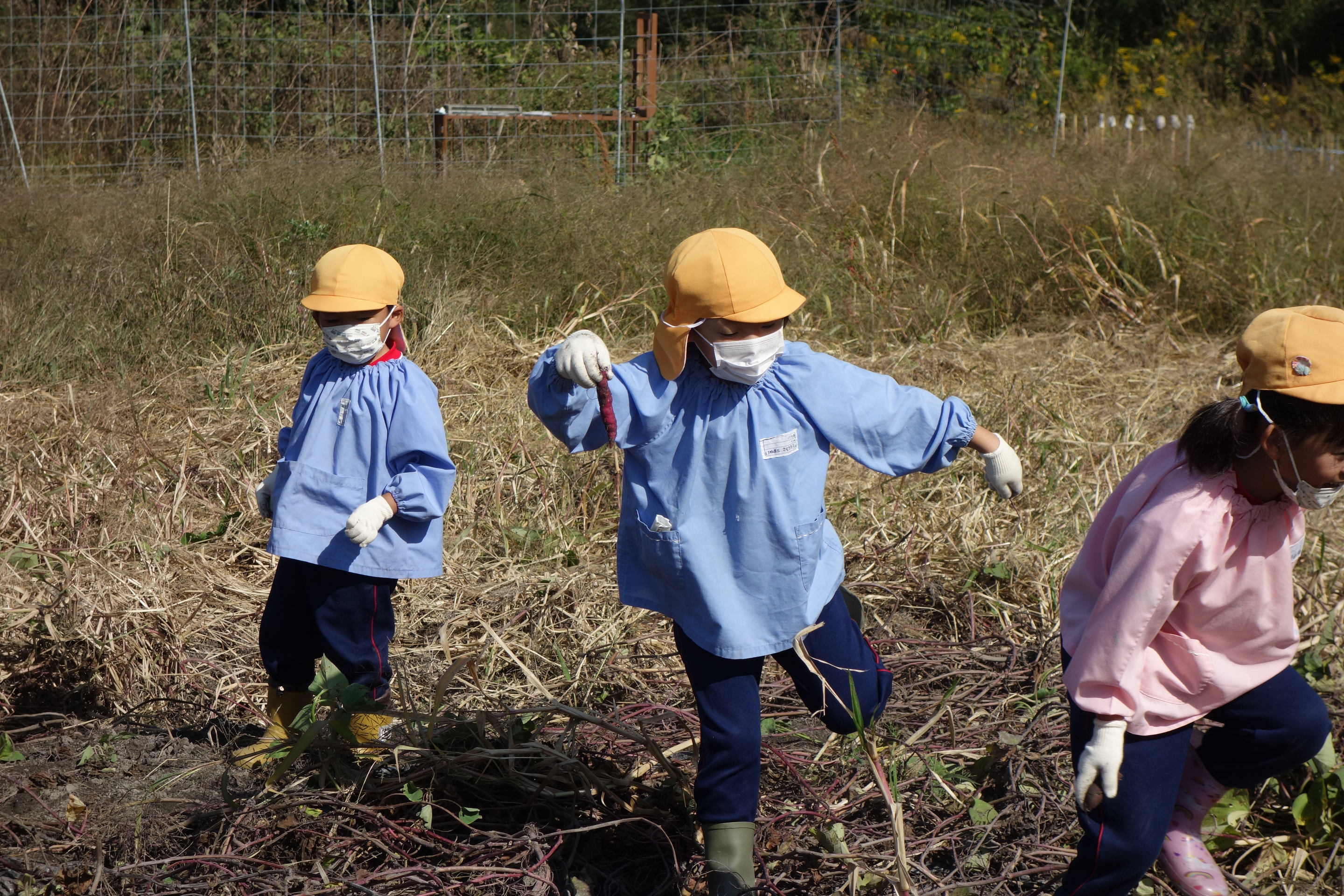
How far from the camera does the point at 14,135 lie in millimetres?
7090

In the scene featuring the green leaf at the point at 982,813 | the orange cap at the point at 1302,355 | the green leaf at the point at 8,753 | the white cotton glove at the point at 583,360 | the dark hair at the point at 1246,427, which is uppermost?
the orange cap at the point at 1302,355

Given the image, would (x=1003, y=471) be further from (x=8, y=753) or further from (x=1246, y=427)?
(x=8, y=753)

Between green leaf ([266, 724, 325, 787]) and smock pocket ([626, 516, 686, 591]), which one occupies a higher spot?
smock pocket ([626, 516, 686, 591])

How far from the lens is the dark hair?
5.70 feet

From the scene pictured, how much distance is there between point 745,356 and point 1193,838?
52.2 inches

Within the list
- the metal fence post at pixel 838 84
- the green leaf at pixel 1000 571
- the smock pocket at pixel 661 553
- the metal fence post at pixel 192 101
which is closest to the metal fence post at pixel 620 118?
the metal fence post at pixel 838 84

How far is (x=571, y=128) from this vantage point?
25.1ft

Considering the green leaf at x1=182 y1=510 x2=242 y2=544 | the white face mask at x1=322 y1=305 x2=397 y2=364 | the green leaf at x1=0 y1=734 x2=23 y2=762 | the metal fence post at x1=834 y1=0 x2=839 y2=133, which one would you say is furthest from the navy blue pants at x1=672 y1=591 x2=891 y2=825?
the metal fence post at x1=834 y1=0 x2=839 y2=133

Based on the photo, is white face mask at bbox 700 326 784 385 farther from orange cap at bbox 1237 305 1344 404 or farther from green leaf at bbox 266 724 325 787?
green leaf at bbox 266 724 325 787

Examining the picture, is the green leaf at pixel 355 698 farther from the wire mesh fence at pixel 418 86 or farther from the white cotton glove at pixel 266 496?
the wire mesh fence at pixel 418 86

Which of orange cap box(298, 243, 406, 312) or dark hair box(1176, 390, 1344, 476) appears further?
orange cap box(298, 243, 406, 312)

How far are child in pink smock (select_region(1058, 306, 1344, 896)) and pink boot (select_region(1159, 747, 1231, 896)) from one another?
0.25m

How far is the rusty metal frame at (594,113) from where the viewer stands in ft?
24.1

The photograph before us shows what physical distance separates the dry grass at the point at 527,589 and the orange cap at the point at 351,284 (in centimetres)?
89
